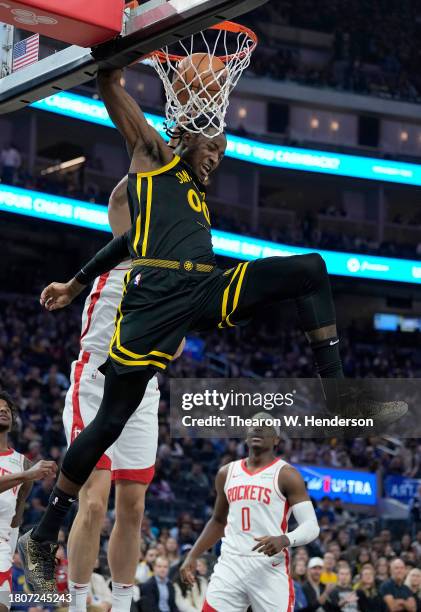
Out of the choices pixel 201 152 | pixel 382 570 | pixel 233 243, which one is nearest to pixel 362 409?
pixel 201 152

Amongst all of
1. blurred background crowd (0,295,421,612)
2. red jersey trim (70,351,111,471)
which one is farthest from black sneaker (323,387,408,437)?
blurred background crowd (0,295,421,612)

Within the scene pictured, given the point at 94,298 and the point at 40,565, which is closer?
the point at 40,565

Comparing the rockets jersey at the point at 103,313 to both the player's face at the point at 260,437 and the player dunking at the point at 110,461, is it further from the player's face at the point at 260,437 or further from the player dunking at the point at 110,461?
the player's face at the point at 260,437

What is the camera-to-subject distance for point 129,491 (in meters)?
5.86

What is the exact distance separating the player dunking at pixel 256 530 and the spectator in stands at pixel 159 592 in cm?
323

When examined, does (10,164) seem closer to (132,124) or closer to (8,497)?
(8,497)

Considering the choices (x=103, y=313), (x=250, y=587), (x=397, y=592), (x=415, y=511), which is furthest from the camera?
(x=415, y=511)

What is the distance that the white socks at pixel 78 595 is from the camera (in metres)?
5.47

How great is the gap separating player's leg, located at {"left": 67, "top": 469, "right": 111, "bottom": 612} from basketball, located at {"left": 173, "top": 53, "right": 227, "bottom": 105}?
218cm

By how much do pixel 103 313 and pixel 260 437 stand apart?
2219mm

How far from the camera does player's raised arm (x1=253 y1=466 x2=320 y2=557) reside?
6.72m

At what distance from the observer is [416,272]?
29.5 metres

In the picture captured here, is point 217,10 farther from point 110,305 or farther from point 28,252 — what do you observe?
point 28,252

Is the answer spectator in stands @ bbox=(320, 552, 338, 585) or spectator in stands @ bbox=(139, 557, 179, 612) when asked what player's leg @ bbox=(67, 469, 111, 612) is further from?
spectator in stands @ bbox=(320, 552, 338, 585)
